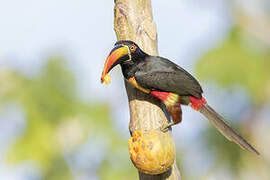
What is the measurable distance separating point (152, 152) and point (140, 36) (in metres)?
1.06

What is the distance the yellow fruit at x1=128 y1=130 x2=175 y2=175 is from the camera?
3574 mm

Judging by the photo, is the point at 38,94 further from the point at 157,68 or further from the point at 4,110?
the point at 157,68

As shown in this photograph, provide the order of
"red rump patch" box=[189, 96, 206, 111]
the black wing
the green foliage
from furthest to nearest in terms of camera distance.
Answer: the green foliage, "red rump patch" box=[189, 96, 206, 111], the black wing

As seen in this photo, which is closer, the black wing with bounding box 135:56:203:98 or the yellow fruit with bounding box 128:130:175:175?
the yellow fruit with bounding box 128:130:175:175

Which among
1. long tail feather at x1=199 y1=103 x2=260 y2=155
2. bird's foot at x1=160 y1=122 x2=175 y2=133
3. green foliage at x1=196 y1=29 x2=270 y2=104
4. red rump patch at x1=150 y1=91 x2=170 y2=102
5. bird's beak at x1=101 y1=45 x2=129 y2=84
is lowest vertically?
green foliage at x1=196 y1=29 x2=270 y2=104

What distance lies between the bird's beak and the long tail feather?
2.94 feet

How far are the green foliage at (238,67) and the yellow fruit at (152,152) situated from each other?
6.14 meters

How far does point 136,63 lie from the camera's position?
4.23 meters

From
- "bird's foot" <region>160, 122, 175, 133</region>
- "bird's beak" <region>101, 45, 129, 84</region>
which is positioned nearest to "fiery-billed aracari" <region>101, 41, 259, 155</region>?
"bird's beak" <region>101, 45, 129, 84</region>

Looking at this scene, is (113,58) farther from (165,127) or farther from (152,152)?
(152,152)

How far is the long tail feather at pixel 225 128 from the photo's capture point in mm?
4211

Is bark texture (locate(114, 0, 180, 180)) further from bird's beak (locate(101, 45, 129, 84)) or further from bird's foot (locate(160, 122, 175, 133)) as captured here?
bird's beak (locate(101, 45, 129, 84))

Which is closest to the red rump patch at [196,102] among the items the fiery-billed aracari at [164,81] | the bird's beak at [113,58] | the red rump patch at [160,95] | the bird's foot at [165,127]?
the fiery-billed aracari at [164,81]

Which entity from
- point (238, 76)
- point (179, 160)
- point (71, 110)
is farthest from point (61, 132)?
point (238, 76)
